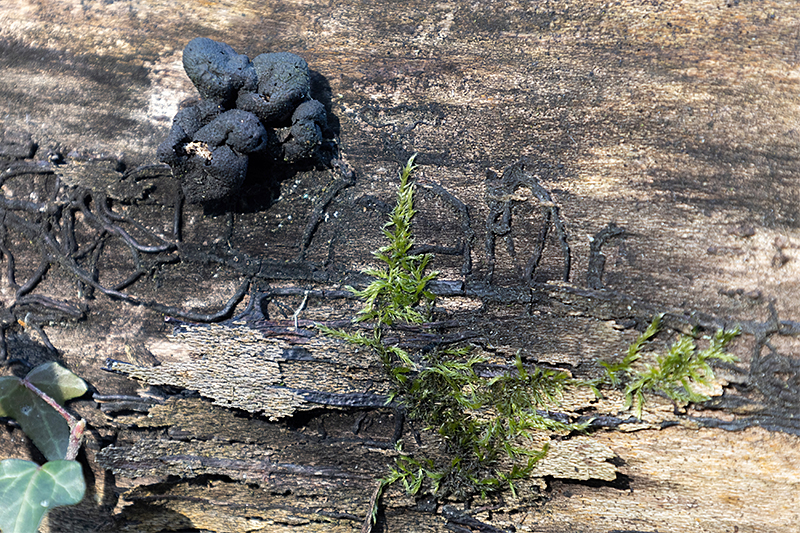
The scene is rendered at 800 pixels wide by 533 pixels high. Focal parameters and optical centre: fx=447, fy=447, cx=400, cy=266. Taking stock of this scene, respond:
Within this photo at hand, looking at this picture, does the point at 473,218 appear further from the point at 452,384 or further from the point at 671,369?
the point at 671,369

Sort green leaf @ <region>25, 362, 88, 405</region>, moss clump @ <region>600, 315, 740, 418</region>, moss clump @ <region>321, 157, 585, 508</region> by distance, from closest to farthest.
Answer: moss clump @ <region>600, 315, 740, 418</region> → moss clump @ <region>321, 157, 585, 508</region> → green leaf @ <region>25, 362, 88, 405</region>

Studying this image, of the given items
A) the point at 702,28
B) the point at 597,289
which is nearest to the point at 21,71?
the point at 597,289

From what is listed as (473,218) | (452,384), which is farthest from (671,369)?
(473,218)

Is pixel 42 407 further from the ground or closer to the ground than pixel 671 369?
→ closer to the ground

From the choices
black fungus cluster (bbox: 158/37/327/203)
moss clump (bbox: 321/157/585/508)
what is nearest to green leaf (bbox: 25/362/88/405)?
black fungus cluster (bbox: 158/37/327/203)

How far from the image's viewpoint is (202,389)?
167 centimetres

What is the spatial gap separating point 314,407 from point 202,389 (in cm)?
43

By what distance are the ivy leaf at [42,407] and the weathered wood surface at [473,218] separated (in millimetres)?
73

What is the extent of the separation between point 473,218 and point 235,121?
899 millimetres

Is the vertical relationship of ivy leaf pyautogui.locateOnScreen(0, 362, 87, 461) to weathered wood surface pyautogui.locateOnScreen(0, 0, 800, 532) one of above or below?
below

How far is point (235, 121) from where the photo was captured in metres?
1.54

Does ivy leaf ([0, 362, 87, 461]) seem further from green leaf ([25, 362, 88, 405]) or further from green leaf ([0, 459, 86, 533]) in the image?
green leaf ([0, 459, 86, 533])

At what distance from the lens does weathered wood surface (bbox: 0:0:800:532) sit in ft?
4.90

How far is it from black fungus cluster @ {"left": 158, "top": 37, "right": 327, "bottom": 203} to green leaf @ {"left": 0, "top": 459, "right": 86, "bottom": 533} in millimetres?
1110
